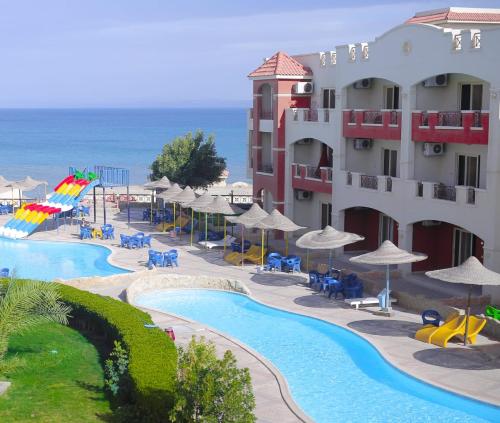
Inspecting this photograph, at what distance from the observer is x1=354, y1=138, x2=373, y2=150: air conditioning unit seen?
115 feet

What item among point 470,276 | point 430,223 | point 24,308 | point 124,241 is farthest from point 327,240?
point 124,241

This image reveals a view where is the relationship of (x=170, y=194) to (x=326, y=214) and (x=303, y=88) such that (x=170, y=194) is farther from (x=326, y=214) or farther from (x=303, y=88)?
(x=303, y=88)

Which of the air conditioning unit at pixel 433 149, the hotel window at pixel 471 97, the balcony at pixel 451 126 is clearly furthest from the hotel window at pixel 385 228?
the hotel window at pixel 471 97

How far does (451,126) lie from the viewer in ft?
92.9

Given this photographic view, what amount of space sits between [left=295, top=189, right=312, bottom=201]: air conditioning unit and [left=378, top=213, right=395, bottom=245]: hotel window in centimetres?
535

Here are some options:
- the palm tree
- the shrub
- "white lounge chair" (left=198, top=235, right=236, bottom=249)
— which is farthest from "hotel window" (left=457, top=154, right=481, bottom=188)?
the shrub

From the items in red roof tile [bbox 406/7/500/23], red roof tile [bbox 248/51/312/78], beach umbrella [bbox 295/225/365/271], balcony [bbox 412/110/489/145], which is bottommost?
beach umbrella [bbox 295/225/365/271]

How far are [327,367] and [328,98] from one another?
2006cm

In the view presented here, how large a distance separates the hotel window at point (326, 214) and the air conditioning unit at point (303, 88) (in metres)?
5.78

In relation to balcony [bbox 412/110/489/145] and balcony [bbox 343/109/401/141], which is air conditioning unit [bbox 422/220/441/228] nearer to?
balcony [bbox 412/110/489/145]

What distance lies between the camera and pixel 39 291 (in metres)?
17.9

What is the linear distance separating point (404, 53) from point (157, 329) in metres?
16.5

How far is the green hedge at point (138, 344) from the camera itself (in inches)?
586

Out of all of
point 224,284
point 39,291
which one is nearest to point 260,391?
point 39,291
